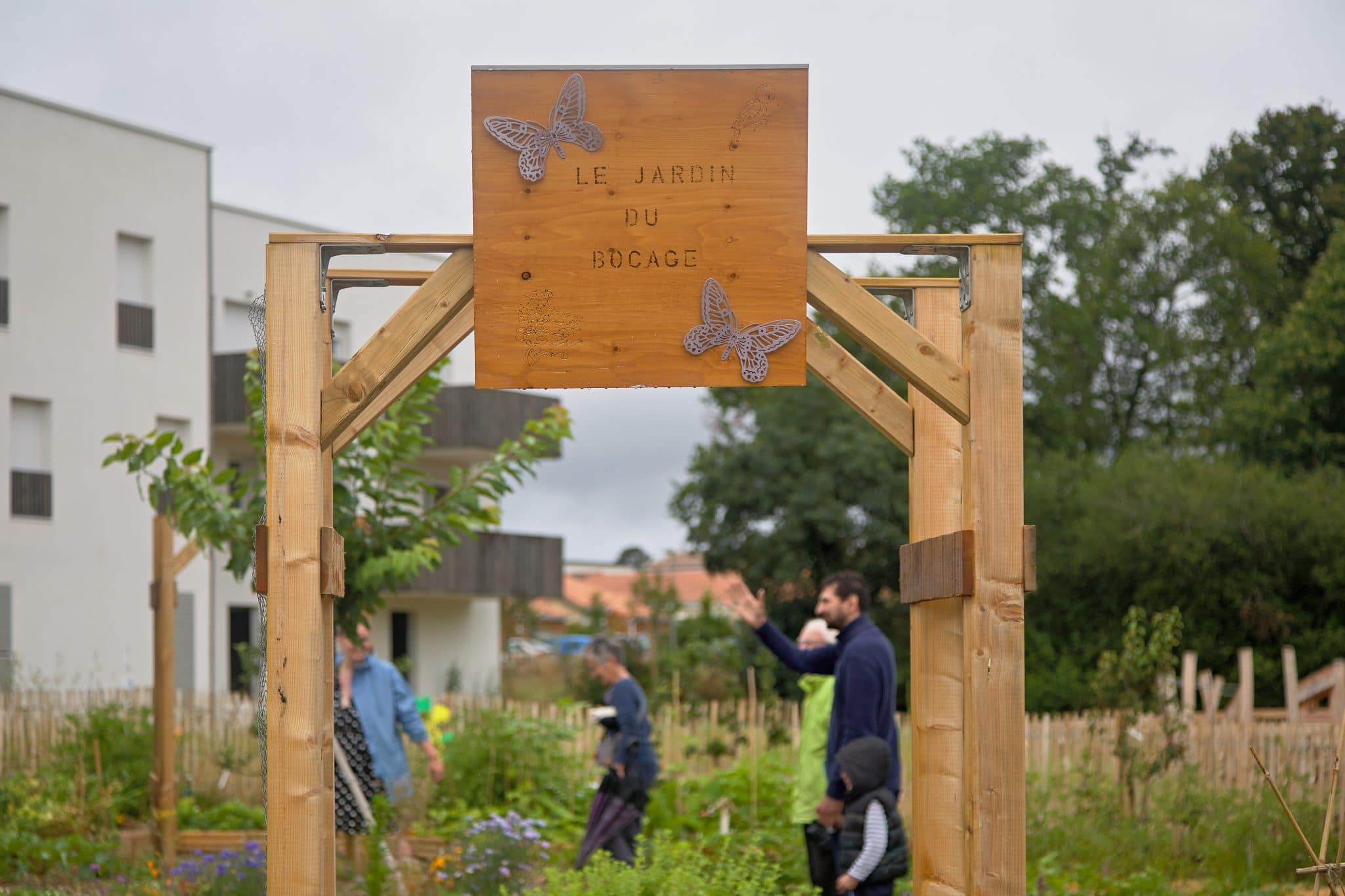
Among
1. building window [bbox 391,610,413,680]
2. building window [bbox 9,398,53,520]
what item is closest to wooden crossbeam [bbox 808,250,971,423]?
building window [bbox 9,398,53,520]

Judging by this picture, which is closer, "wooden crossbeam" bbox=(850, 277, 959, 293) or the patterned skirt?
"wooden crossbeam" bbox=(850, 277, 959, 293)

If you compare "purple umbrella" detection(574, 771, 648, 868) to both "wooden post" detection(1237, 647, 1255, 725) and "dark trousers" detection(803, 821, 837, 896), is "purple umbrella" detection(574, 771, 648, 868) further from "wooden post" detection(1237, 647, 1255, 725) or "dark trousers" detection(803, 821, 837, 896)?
"wooden post" detection(1237, 647, 1255, 725)

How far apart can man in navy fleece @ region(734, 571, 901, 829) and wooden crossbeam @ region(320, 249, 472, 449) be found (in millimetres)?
2441

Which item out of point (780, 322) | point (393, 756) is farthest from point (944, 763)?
point (393, 756)

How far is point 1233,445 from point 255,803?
27.1 metres

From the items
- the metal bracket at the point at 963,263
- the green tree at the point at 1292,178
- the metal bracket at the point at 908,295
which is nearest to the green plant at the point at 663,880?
the metal bracket at the point at 908,295

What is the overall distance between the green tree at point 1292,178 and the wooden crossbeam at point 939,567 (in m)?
30.4

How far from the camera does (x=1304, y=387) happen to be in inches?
1205

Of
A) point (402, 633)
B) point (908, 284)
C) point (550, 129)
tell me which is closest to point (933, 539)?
point (908, 284)

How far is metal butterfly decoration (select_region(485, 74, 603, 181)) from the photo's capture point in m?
4.36

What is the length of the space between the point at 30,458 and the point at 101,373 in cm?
179

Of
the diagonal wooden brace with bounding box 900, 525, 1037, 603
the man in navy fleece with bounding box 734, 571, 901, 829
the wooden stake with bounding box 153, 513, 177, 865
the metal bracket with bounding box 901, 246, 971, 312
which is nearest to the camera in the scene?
the diagonal wooden brace with bounding box 900, 525, 1037, 603

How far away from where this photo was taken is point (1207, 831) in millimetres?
9656

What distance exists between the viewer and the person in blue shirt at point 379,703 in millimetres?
8312
